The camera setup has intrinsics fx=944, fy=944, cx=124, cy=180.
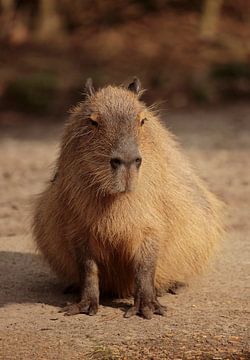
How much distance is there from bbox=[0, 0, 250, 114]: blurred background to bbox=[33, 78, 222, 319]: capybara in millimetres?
7334

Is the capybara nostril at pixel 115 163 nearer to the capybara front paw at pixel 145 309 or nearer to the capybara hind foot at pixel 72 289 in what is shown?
the capybara front paw at pixel 145 309

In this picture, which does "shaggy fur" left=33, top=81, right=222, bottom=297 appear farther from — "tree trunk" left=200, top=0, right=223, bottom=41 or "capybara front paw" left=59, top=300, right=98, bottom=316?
"tree trunk" left=200, top=0, right=223, bottom=41

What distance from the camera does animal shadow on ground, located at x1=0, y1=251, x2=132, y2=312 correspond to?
511 cm

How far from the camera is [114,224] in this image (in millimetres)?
4688

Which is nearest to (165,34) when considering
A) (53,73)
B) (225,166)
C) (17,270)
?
(53,73)

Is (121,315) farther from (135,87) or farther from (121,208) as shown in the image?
(135,87)

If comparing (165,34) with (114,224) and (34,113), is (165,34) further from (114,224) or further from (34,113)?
(114,224)

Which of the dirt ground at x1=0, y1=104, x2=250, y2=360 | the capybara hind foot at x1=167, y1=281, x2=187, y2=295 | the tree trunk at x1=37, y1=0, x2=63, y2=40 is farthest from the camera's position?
the tree trunk at x1=37, y1=0, x2=63, y2=40

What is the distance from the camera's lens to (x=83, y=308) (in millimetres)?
4828

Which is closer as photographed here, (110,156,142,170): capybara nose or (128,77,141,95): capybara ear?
(110,156,142,170): capybara nose

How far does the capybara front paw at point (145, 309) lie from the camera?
4723mm

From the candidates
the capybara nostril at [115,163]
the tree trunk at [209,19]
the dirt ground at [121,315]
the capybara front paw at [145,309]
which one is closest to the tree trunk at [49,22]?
the tree trunk at [209,19]

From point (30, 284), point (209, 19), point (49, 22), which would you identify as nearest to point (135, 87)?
point (30, 284)

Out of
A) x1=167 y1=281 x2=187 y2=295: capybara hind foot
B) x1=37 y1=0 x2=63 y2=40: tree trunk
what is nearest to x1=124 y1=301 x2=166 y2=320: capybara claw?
x1=167 y1=281 x2=187 y2=295: capybara hind foot
